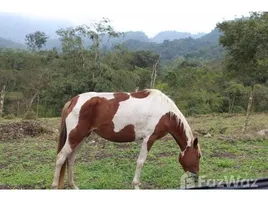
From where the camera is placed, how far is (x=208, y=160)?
20.1ft

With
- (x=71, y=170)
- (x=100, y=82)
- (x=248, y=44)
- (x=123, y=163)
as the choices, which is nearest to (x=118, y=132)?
(x=71, y=170)

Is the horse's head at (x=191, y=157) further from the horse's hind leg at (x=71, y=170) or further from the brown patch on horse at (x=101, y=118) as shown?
the horse's hind leg at (x=71, y=170)

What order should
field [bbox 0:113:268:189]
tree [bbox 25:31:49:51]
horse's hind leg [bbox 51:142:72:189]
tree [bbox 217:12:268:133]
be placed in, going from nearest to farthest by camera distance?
horse's hind leg [bbox 51:142:72:189]
field [bbox 0:113:268:189]
tree [bbox 217:12:268:133]
tree [bbox 25:31:49:51]

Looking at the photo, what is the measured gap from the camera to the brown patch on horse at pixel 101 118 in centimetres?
442

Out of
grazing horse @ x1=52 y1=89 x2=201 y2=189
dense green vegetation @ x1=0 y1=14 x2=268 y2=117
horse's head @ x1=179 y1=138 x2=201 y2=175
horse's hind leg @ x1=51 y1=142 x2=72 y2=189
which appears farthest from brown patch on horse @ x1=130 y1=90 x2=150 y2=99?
dense green vegetation @ x1=0 y1=14 x2=268 y2=117

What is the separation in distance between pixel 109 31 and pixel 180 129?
17513 millimetres

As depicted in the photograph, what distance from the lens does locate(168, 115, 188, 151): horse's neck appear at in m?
4.50

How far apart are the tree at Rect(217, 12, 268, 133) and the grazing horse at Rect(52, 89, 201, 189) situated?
642 centimetres

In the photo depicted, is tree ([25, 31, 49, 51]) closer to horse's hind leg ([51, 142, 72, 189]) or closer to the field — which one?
the field

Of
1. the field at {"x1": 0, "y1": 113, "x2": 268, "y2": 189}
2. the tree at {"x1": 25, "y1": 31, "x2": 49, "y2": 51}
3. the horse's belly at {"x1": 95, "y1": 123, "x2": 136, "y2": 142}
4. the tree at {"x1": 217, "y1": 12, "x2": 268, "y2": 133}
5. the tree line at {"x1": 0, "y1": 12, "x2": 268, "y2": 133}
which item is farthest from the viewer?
the tree at {"x1": 25, "y1": 31, "x2": 49, "y2": 51}

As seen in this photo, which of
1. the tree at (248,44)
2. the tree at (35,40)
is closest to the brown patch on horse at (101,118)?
the tree at (248,44)

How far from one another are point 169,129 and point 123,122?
0.59 metres

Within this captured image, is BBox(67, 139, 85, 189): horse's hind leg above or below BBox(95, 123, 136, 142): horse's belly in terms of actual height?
below
